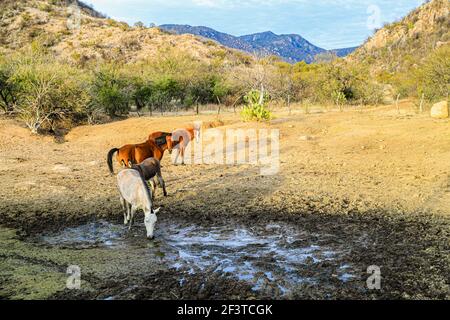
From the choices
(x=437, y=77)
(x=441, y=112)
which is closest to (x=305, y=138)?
(x=441, y=112)

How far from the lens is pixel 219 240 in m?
7.59

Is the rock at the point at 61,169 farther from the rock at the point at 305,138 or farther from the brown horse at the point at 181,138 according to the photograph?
the rock at the point at 305,138

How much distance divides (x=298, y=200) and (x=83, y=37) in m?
64.7

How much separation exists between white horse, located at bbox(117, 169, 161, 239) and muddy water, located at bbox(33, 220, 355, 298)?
12.0 inches

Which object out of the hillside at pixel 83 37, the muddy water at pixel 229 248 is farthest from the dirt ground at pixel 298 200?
the hillside at pixel 83 37

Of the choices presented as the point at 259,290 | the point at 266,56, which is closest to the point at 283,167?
the point at 259,290

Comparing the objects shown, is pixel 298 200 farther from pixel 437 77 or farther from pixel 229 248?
pixel 437 77

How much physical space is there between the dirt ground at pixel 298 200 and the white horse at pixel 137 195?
1016 millimetres

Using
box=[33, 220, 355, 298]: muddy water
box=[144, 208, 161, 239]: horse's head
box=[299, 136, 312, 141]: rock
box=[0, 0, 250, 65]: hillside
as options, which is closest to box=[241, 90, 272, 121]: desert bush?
box=[299, 136, 312, 141]: rock

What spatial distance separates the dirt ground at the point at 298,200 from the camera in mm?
5707

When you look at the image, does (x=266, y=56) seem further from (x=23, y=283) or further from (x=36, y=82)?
(x=23, y=283)

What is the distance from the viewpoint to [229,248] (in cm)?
716
